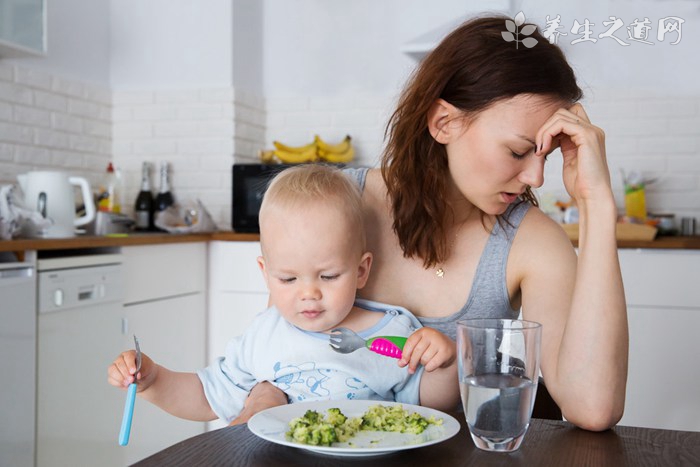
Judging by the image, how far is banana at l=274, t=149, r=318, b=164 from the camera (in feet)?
12.5

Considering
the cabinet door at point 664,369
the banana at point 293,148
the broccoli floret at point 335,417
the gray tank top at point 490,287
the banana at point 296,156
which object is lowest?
the cabinet door at point 664,369

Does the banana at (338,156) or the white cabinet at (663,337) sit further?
the banana at (338,156)

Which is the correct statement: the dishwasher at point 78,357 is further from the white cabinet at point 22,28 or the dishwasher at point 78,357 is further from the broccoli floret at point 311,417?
the broccoli floret at point 311,417

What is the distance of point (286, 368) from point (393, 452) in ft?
1.28

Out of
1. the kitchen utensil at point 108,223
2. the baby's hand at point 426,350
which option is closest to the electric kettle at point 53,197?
the kitchen utensil at point 108,223

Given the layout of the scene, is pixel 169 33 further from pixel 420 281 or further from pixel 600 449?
pixel 600 449

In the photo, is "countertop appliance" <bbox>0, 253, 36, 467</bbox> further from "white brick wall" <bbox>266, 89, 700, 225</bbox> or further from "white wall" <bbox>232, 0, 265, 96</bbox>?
"white wall" <bbox>232, 0, 265, 96</bbox>

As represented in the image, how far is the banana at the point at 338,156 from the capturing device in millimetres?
3855

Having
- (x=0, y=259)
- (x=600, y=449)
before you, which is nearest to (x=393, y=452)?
(x=600, y=449)

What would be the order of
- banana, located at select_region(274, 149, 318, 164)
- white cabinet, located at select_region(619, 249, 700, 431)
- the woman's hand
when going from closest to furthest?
the woman's hand < white cabinet, located at select_region(619, 249, 700, 431) < banana, located at select_region(274, 149, 318, 164)

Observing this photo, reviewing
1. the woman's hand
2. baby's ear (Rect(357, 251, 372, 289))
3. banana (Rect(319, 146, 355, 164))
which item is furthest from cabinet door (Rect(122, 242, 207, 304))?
the woman's hand

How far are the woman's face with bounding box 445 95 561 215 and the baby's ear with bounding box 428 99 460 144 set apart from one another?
12mm

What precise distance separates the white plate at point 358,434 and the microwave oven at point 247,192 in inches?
104

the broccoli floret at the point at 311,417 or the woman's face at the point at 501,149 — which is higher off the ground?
the woman's face at the point at 501,149
